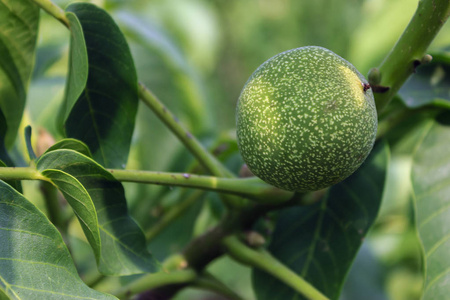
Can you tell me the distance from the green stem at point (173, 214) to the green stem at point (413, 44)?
52 centimetres

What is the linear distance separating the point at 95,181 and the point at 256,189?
219 millimetres

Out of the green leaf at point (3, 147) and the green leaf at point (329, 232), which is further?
the green leaf at point (329, 232)

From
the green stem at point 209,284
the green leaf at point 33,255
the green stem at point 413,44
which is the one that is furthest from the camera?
the green stem at point 209,284

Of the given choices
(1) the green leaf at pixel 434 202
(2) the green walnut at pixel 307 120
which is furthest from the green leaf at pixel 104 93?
(1) the green leaf at pixel 434 202

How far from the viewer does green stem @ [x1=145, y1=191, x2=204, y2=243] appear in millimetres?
1126

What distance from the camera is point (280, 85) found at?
606mm

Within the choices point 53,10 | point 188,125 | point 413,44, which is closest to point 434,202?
point 413,44

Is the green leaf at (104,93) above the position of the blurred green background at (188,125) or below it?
above

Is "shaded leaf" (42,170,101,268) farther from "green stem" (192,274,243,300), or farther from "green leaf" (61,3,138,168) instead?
"green stem" (192,274,243,300)

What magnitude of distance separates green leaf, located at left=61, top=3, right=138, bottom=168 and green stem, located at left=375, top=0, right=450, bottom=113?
36 cm

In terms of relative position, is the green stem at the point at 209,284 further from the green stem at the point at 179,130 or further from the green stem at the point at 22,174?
the green stem at the point at 22,174

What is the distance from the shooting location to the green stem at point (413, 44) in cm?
66

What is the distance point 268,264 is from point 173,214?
392mm

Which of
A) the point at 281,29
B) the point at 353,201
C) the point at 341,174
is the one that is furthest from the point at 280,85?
the point at 281,29
